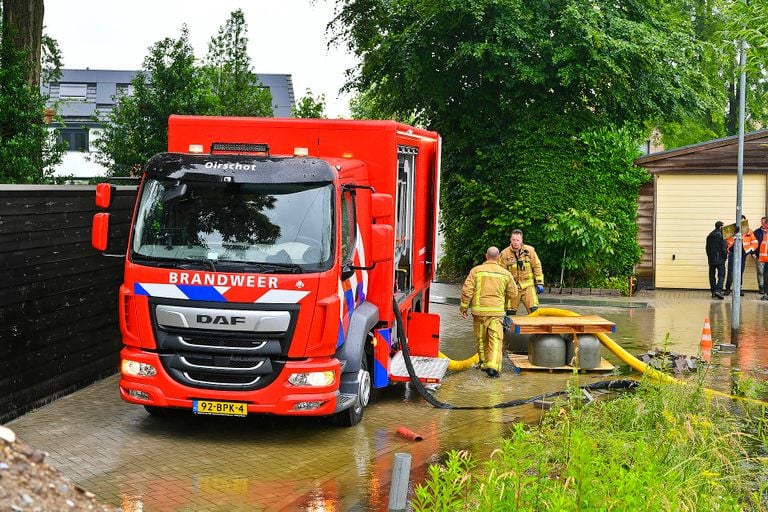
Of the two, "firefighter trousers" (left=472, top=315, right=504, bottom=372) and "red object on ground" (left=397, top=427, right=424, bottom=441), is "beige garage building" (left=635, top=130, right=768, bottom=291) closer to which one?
"firefighter trousers" (left=472, top=315, right=504, bottom=372)

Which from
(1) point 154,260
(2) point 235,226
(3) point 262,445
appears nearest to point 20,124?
(1) point 154,260

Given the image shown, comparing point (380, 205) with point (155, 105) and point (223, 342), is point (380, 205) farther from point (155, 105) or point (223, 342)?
point (155, 105)

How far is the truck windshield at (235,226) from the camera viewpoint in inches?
398

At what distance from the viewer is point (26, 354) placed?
11047 millimetres

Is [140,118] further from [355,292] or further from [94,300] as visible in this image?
[355,292]

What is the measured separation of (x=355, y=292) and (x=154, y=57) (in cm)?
1029

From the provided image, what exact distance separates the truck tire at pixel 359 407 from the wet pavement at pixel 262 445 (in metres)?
0.08

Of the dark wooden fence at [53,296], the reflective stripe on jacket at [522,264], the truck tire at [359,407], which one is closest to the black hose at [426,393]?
the truck tire at [359,407]

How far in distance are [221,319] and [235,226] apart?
0.94 metres

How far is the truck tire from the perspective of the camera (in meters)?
11.0

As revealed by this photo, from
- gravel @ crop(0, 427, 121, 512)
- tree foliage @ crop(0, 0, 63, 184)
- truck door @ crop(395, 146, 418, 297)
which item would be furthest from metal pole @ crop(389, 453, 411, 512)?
tree foliage @ crop(0, 0, 63, 184)

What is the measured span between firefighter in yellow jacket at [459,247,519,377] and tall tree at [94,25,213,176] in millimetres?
7732

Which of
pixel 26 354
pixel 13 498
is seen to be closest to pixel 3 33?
pixel 26 354

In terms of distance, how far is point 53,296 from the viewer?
11664mm
